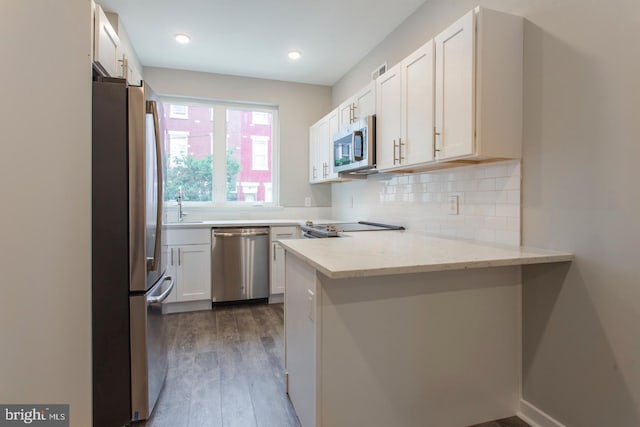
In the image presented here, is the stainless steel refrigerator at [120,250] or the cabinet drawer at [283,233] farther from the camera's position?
the cabinet drawer at [283,233]

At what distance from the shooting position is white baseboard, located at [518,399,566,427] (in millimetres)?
1653

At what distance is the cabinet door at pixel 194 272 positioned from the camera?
3.50 metres

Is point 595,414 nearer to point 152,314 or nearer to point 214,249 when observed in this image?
point 152,314

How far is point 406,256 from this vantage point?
1.55 m

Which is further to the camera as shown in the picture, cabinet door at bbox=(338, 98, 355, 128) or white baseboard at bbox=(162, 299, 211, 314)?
white baseboard at bbox=(162, 299, 211, 314)

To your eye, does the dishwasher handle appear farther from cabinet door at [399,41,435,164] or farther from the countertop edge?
the countertop edge

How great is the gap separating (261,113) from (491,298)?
12.1 ft

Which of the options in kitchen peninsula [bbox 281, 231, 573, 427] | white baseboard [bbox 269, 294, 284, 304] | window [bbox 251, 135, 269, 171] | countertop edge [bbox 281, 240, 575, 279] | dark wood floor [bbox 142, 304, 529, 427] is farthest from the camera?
window [bbox 251, 135, 269, 171]

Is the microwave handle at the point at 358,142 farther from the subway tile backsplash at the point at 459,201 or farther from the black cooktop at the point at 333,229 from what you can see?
the black cooktop at the point at 333,229

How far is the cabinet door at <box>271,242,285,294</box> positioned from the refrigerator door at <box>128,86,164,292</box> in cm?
200

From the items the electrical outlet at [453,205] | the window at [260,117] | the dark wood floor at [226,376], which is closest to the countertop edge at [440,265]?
the electrical outlet at [453,205]

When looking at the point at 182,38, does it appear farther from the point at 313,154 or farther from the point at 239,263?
the point at 239,263

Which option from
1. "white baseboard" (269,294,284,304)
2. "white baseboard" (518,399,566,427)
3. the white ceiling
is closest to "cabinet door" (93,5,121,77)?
the white ceiling

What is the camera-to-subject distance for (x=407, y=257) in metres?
1.53
